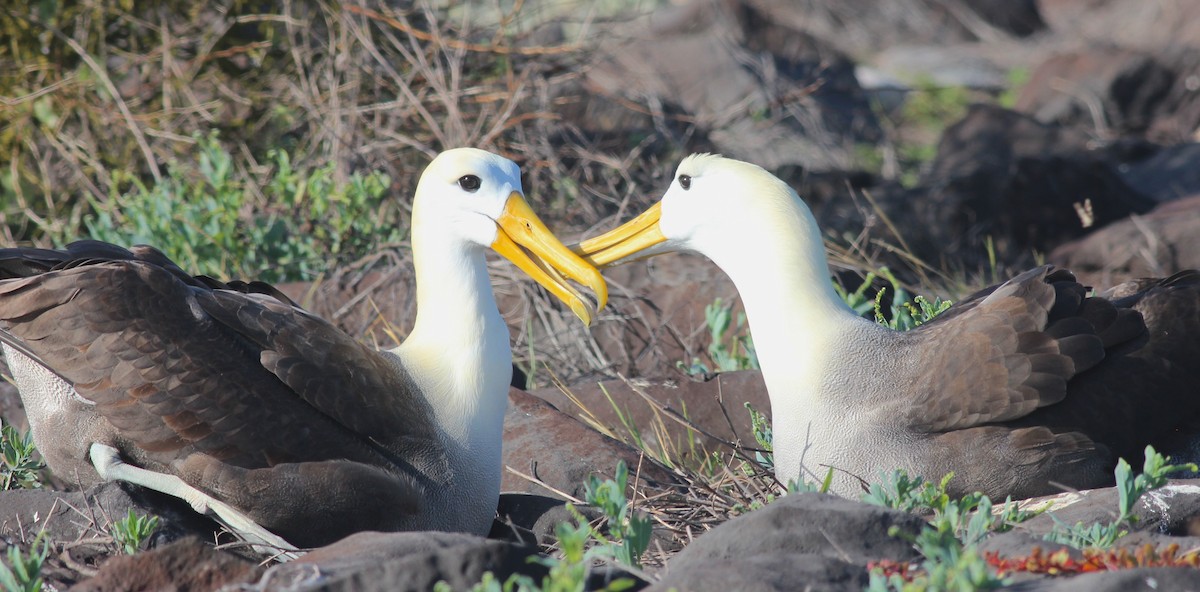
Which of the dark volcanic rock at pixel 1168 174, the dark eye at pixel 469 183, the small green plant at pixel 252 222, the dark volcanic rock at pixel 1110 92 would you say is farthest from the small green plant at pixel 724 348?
the dark volcanic rock at pixel 1110 92

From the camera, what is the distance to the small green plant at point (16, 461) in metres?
4.55

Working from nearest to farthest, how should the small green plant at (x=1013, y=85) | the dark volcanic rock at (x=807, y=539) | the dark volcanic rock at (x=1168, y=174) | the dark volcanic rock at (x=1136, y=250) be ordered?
the dark volcanic rock at (x=807, y=539)
the dark volcanic rock at (x=1136, y=250)
the dark volcanic rock at (x=1168, y=174)
the small green plant at (x=1013, y=85)

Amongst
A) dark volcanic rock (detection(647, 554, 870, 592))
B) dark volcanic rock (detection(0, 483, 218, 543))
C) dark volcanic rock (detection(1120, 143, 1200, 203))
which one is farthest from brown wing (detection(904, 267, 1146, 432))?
dark volcanic rock (detection(1120, 143, 1200, 203))

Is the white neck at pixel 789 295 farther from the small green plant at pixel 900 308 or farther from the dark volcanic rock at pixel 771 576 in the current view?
the dark volcanic rock at pixel 771 576

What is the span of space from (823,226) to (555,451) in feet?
13.4

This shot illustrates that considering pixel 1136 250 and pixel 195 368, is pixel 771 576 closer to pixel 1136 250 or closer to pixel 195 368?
pixel 195 368

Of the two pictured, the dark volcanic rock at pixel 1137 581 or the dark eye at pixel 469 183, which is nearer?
the dark volcanic rock at pixel 1137 581

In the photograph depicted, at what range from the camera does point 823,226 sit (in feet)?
27.8

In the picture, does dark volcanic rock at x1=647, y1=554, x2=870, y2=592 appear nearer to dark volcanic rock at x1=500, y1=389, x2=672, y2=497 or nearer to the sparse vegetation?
the sparse vegetation

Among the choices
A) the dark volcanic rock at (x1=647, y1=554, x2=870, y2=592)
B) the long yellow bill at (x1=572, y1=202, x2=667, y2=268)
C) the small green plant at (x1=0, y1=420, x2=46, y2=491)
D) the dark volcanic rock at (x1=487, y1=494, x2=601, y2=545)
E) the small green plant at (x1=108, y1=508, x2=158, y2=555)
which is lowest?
the dark volcanic rock at (x1=487, y1=494, x2=601, y2=545)

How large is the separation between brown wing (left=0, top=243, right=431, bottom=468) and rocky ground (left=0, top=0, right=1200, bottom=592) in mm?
277

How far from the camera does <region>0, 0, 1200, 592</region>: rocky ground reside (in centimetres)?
312

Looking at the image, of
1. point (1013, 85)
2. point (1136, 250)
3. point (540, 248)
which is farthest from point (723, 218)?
point (1013, 85)

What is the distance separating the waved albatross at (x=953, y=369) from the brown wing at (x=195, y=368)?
1.17 meters
